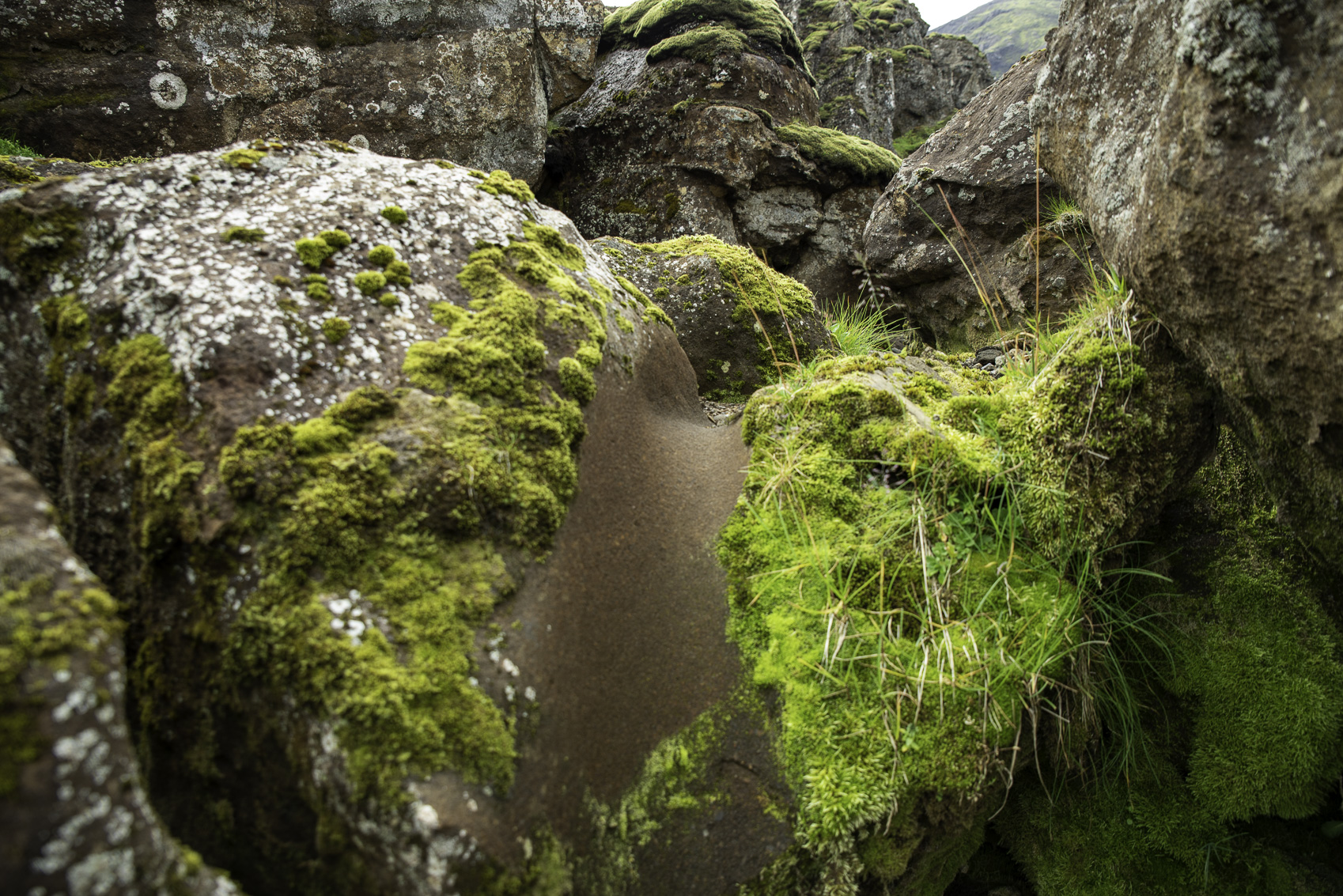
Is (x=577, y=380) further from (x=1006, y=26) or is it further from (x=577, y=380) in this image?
(x=1006, y=26)

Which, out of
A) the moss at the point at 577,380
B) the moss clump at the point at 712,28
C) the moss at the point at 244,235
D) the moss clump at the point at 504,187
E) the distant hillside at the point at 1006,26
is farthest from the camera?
the distant hillside at the point at 1006,26

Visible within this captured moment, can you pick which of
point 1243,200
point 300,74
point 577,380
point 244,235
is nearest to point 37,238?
point 244,235

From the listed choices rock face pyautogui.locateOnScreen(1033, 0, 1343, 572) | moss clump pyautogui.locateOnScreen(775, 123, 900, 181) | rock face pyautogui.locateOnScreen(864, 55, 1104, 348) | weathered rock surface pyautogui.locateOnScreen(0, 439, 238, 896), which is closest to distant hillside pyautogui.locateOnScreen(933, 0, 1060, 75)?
moss clump pyautogui.locateOnScreen(775, 123, 900, 181)

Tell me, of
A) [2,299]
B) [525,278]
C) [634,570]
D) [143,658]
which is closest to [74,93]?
[2,299]

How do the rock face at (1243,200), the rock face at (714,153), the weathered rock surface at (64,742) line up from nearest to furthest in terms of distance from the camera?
the weathered rock surface at (64,742) → the rock face at (1243,200) → the rock face at (714,153)

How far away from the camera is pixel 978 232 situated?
7.91 m

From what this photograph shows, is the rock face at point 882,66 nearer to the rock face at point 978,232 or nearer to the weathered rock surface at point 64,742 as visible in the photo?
the rock face at point 978,232

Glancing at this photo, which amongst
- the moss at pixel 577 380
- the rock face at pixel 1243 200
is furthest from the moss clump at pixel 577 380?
the rock face at pixel 1243 200

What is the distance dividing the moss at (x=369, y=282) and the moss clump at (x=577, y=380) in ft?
2.81

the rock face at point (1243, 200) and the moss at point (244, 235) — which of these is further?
the moss at point (244, 235)

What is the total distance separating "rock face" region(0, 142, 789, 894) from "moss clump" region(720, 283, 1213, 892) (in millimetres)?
253

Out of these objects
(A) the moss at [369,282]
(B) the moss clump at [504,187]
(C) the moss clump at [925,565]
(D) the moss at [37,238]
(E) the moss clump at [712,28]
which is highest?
(E) the moss clump at [712,28]

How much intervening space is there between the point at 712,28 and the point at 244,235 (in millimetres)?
8836

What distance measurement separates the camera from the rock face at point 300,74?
612 centimetres
